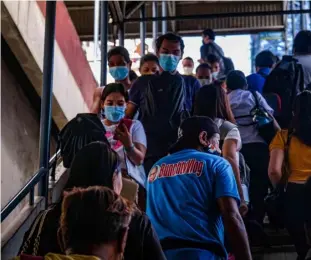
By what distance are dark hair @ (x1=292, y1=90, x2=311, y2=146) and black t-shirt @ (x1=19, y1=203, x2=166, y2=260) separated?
5.88ft

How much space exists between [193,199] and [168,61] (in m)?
2.20

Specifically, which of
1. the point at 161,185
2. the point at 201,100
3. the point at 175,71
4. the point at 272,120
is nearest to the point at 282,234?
the point at 272,120

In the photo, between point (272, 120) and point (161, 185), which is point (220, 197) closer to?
point (161, 185)

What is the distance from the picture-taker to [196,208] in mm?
2725

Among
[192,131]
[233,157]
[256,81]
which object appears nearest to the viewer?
[192,131]

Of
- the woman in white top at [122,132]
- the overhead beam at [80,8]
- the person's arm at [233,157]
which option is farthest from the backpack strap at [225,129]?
the overhead beam at [80,8]

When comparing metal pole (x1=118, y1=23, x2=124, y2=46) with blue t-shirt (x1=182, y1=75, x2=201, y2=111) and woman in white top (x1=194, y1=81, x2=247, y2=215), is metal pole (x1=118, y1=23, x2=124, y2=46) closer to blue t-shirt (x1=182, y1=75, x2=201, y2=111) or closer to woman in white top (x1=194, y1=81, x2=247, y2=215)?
blue t-shirt (x1=182, y1=75, x2=201, y2=111)

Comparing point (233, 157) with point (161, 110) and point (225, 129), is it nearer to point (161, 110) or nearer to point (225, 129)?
point (225, 129)

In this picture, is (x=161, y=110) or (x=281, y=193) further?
(x=161, y=110)

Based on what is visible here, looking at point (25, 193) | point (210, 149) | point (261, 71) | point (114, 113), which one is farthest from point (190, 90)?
point (210, 149)

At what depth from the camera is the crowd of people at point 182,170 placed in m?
1.87

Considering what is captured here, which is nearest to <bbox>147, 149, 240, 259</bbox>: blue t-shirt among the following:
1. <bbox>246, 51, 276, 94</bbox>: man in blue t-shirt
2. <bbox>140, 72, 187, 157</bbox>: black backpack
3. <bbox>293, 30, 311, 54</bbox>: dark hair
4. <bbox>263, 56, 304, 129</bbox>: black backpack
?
<bbox>140, 72, 187, 157</bbox>: black backpack

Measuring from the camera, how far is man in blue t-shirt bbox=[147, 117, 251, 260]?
8.77 feet

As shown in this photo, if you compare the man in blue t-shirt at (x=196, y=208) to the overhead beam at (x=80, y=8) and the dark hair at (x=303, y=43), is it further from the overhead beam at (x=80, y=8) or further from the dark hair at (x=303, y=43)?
the overhead beam at (x=80, y=8)
